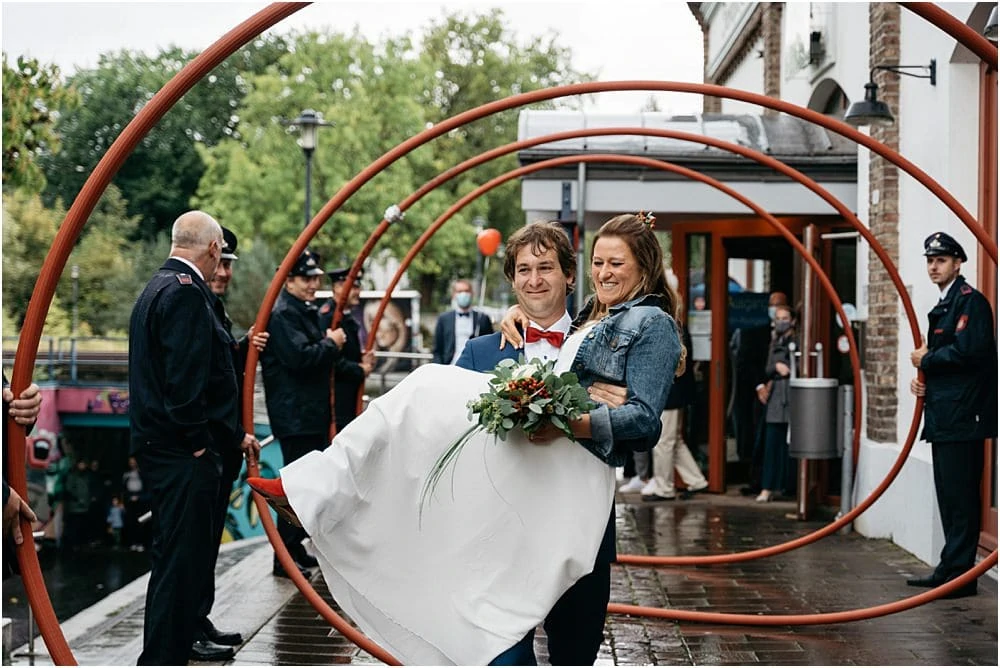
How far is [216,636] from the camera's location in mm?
6527

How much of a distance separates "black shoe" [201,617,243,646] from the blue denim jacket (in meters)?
3.25

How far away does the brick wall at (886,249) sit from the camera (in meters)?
10.1

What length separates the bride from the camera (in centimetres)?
387

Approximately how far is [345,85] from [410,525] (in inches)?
1455

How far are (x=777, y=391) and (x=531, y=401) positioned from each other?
864 centimetres

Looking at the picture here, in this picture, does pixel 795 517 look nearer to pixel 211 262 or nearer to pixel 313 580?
pixel 313 580

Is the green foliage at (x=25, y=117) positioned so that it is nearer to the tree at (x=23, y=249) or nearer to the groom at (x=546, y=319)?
the groom at (x=546, y=319)

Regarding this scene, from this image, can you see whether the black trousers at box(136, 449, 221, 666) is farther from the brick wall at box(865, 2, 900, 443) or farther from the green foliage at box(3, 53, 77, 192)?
the green foliage at box(3, 53, 77, 192)

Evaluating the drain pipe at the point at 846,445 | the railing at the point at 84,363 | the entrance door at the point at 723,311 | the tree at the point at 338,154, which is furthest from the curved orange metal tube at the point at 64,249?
the tree at the point at 338,154

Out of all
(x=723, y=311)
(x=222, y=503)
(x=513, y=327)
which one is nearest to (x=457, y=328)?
(x=723, y=311)

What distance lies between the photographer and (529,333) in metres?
4.48

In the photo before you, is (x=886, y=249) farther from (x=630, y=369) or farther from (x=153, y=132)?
(x=153, y=132)

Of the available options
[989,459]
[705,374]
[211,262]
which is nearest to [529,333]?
[211,262]

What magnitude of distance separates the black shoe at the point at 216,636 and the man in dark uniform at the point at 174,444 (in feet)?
3.33
